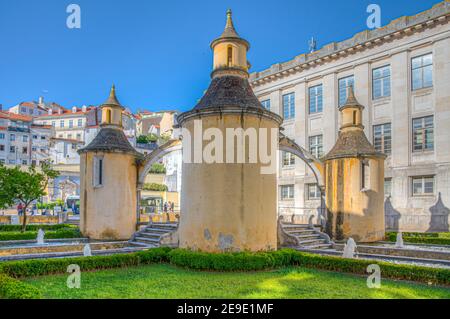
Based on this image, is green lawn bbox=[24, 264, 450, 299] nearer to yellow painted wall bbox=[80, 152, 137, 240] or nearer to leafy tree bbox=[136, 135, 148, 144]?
yellow painted wall bbox=[80, 152, 137, 240]

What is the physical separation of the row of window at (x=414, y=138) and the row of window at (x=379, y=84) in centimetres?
276

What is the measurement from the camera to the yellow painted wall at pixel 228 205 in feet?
46.0

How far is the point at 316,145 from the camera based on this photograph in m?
38.5

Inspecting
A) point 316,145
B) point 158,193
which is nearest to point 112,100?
point 316,145

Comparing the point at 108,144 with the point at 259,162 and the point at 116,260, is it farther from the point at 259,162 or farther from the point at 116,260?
the point at 259,162

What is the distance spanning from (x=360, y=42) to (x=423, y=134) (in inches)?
408

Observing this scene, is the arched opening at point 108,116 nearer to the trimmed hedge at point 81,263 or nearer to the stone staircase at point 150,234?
the stone staircase at point 150,234

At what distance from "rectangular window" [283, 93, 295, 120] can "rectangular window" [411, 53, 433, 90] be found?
42.5 ft

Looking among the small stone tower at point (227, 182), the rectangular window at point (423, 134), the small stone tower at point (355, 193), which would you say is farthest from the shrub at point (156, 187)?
the small stone tower at point (227, 182)

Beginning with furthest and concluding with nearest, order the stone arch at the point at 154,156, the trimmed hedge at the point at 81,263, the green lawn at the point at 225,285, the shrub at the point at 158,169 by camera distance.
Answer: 1. the shrub at the point at 158,169
2. the stone arch at the point at 154,156
3. the trimmed hedge at the point at 81,263
4. the green lawn at the point at 225,285

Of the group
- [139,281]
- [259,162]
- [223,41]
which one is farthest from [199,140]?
[139,281]

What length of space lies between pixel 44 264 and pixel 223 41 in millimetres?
11193

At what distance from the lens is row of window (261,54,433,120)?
30.4m

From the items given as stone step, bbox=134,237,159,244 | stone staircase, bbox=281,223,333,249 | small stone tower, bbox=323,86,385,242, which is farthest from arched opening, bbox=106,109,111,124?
small stone tower, bbox=323,86,385,242
